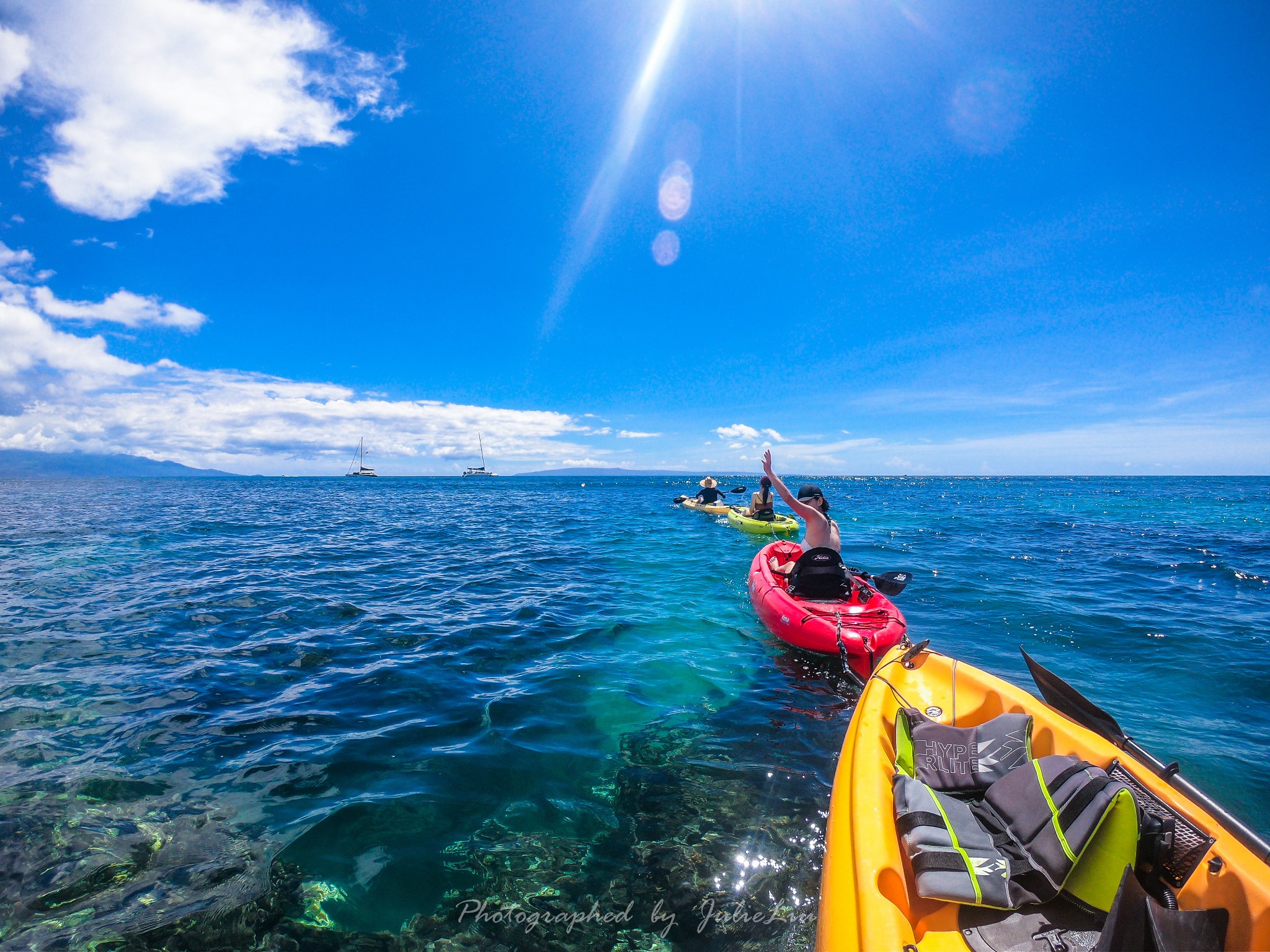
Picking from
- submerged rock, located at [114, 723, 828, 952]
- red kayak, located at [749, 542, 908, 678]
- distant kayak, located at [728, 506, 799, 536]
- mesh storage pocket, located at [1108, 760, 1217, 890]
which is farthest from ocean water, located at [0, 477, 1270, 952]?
distant kayak, located at [728, 506, 799, 536]

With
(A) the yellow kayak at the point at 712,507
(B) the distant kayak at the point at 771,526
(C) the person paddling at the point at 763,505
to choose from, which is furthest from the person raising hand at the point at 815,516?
(A) the yellow kayak at the point at 712,507

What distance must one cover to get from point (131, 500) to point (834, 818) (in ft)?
185

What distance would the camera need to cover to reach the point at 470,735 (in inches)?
228

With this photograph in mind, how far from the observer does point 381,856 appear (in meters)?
4.05

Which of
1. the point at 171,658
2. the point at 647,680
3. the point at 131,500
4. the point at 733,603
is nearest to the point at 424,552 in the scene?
the point at 171,658

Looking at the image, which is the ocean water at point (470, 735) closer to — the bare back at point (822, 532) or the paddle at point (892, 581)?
the paddle at point (892, 581)

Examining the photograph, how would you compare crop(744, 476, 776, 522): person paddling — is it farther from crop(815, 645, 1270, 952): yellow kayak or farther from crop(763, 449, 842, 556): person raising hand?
crop(815, 645, 1270, 952): yellow kayak

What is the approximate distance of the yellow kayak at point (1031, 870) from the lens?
2.44m

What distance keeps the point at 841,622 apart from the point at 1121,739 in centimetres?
382

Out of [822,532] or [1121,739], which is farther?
[822,532]

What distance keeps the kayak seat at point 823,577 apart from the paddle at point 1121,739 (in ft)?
12.6

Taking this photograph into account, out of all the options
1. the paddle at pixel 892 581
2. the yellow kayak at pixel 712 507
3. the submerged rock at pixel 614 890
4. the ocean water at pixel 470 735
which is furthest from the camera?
the yellow kayak at pixel 712 507

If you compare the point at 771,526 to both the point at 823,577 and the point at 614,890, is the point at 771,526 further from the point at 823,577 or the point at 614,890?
the point at 614,890

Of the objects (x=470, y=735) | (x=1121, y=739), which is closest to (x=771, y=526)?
(x=470, y=735)
